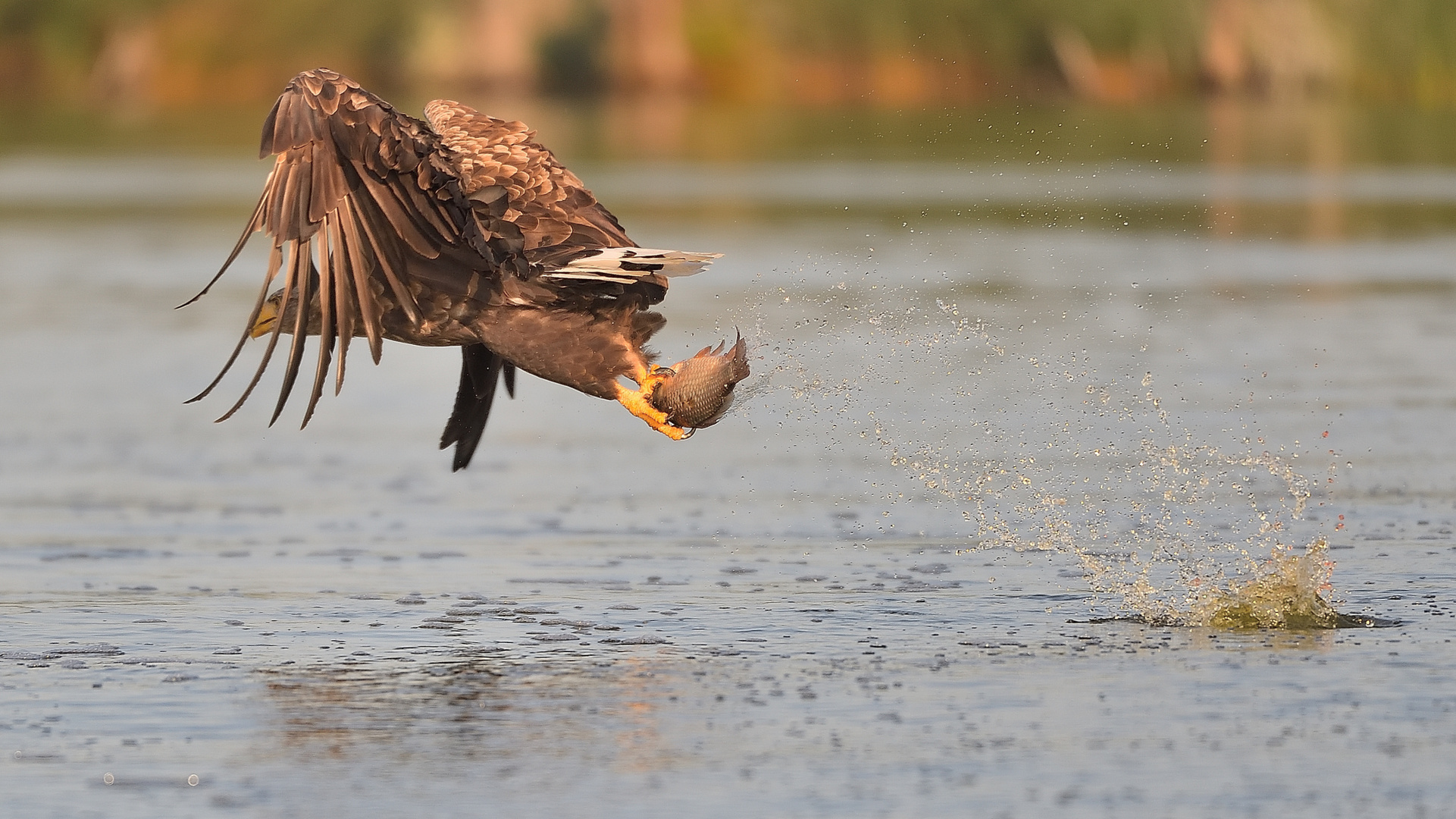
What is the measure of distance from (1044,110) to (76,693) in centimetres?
4353

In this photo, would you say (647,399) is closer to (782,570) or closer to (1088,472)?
(782,570)

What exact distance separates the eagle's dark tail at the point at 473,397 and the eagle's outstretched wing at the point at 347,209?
46.9 inches

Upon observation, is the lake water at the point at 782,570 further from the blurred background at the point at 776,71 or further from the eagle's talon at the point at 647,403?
the blurred background at the point at 776,71

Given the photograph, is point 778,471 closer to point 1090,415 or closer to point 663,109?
point 1090,415

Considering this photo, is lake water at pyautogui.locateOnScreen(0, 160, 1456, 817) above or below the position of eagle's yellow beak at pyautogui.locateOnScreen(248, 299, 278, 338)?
below

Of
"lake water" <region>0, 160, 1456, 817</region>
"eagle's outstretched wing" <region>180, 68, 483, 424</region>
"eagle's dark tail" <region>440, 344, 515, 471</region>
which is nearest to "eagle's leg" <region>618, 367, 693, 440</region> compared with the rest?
"lake water" <region>0, 160, 1456, 817</region>

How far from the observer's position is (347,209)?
7988 millimetres

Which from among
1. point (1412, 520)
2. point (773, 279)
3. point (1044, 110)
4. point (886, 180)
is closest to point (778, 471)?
point (1412, 520)

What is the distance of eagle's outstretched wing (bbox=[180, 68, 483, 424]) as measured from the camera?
7879mm

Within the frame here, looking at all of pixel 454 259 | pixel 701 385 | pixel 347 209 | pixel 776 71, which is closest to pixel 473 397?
pixel 454 259

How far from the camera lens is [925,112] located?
173 feet

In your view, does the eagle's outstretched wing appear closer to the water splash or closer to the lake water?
the lake water

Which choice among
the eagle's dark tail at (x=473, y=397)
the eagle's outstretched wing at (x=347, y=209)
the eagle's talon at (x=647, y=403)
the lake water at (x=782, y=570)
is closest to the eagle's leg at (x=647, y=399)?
the eagle's talon at (x=647, y=403)

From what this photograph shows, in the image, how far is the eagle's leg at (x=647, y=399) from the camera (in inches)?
336
